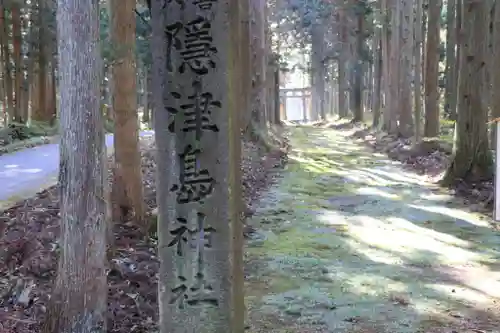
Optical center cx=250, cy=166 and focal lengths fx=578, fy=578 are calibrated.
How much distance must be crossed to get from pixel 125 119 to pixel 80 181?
3.21 m

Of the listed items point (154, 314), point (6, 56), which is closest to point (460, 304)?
point (154, 314)

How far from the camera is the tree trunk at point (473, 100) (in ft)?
38.6

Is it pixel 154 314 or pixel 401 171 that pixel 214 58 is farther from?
pixel 401 171

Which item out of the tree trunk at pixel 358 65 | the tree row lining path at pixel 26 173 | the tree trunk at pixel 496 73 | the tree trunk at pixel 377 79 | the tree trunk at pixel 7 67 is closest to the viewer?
the tree row lining path at pixel 26 173

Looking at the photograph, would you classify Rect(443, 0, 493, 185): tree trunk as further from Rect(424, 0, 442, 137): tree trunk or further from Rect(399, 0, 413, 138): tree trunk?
Rect(399, 0, 413, 138): tree trunk

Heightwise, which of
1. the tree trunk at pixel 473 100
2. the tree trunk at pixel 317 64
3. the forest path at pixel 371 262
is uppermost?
→ the tree trunk at pixel 317 64

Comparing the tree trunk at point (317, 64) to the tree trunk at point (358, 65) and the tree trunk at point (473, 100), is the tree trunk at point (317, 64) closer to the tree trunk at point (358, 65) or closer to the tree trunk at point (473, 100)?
the tree trunk at point (358, 65)

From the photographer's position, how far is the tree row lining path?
30.5 ft

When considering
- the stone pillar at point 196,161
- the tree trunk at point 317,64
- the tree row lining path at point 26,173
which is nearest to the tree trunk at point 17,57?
the tree row lining path at point 26,173

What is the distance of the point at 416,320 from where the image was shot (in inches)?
Answer: 223

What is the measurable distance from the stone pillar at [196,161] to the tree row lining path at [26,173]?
15.9 ft

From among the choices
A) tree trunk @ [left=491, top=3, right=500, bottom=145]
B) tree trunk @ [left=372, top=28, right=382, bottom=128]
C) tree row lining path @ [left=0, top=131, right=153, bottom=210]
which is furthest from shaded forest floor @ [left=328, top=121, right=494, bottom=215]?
tree row lining path @ [left=0, top=131, right=153, bottom=210]

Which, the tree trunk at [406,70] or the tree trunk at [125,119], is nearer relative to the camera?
the tree trunk at [125,119]

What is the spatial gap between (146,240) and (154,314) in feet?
6.68
